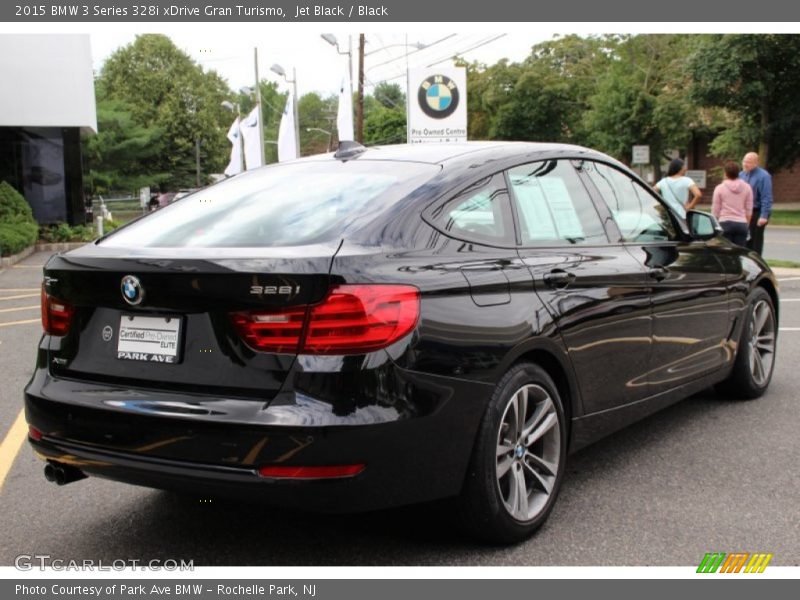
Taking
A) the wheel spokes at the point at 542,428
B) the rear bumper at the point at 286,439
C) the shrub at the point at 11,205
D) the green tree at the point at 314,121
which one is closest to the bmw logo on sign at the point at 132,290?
the rear bumper at the point at 286,439

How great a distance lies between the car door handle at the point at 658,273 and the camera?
4.50 meters

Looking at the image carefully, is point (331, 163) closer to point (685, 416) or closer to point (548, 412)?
point (548, 412)

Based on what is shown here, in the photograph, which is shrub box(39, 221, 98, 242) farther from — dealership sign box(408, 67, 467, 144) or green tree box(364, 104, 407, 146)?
green tree box(364, 104, 407, 146)

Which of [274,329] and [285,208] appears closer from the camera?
[274,329]

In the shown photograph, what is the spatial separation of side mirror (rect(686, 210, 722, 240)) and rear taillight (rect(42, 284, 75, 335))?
3491mm

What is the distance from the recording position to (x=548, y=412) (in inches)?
145

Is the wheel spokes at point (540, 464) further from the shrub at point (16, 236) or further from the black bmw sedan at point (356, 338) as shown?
the shrub at point (16, 236)

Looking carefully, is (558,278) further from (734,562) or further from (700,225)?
(700,225)

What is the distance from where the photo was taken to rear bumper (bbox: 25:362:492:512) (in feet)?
9.38

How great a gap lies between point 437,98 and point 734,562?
14.6 m

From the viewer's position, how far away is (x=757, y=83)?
106 feet

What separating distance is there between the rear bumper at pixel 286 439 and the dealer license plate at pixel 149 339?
0.13 m

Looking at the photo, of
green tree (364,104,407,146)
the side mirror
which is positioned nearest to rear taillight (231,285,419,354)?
the side mirror

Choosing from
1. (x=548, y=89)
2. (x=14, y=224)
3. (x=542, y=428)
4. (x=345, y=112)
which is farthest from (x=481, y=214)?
(x=548, y=89)
